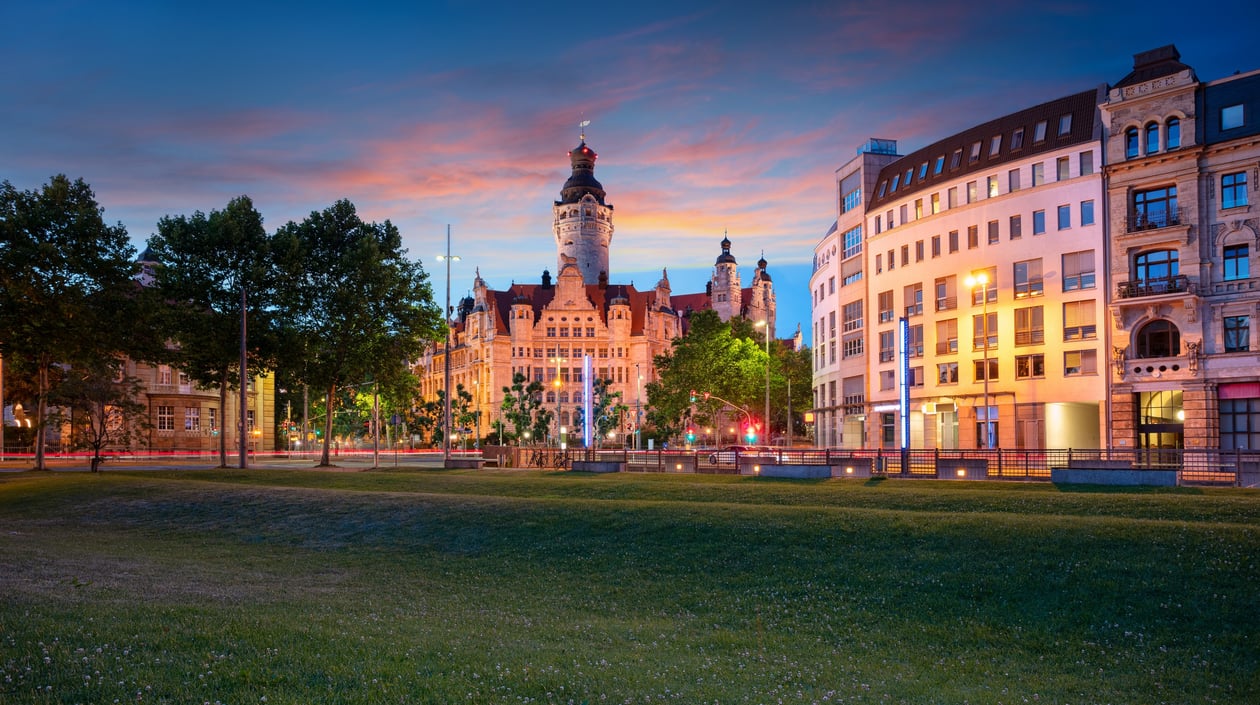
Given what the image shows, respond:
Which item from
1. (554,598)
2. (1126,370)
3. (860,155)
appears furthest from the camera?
(860,155)

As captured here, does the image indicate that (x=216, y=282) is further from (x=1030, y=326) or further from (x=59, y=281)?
(x=1030, y=326)

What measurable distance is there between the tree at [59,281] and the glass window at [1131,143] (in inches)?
2327

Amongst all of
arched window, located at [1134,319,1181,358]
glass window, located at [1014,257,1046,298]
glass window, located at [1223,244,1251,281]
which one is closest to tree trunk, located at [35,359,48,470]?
glass window, located at [1014,257,1046,298]

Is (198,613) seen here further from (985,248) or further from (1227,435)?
(985,248)

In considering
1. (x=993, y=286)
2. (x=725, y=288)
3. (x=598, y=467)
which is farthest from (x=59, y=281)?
(x=725, y=288)

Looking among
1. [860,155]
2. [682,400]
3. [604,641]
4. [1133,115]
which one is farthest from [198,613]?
[682,400]

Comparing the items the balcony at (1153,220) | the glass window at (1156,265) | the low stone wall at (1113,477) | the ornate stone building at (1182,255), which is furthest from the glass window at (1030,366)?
the low stone wall at (1113,477)

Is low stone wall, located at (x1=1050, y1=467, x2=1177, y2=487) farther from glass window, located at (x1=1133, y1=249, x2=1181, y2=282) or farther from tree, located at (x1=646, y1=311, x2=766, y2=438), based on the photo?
tree, located at (x1=646, y1=311, x2=766, y2=438)

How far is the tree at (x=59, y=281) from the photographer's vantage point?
50438mm

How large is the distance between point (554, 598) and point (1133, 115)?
5163 centimetres

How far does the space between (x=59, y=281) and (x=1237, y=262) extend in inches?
2582

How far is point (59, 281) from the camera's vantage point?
5191 cm

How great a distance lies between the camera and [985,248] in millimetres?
64562

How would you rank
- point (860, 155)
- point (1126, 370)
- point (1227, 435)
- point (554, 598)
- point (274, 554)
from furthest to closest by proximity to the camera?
point (860, 155)
point (1126, 370)
point (1227, 435)
point (274, 554)
point (554, 598)
